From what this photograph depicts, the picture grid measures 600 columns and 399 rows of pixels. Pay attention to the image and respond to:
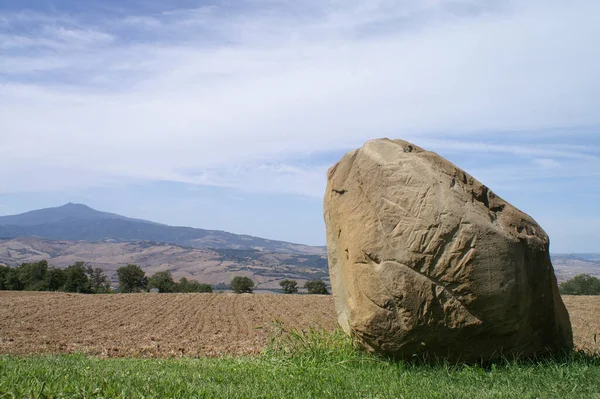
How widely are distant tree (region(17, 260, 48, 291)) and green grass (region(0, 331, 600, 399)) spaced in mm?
43499

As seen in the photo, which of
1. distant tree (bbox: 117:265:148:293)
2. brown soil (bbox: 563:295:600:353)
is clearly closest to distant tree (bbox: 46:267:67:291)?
distant tree (bbox: 117:265:148:293)

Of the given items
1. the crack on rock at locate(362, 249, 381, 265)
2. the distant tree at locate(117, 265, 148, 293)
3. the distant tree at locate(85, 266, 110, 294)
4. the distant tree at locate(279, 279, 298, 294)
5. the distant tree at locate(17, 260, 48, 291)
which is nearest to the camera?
the crack on rock at locate(362, 249, 381, 265)

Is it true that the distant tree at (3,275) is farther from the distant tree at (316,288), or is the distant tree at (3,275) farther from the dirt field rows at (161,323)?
the distant tree at (316,288)

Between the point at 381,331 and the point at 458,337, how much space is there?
1.25 m

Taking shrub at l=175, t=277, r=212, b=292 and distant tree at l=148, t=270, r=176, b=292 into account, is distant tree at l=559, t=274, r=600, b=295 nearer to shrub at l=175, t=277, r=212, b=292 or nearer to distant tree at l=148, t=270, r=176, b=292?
shrub at l=175, t=277, r=212, b=292

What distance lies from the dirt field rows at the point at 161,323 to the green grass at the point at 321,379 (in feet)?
9.36

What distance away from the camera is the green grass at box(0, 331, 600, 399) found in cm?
606

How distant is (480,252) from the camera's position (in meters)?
8.51

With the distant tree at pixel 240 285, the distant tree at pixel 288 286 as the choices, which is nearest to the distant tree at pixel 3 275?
the distant tree at pixel 240 285

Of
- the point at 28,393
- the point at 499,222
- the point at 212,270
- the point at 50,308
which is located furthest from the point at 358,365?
the point at 212,270

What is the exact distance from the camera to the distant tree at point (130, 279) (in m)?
51.8

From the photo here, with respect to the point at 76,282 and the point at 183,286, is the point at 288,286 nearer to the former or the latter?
the point at 183,286

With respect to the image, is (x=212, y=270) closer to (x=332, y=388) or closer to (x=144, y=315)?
(x=144, y=315)

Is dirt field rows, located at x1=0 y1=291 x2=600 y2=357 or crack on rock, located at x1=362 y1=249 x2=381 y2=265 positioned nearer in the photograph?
crack on rock, located at x1=362 y1=249 x2=381 y2=265
